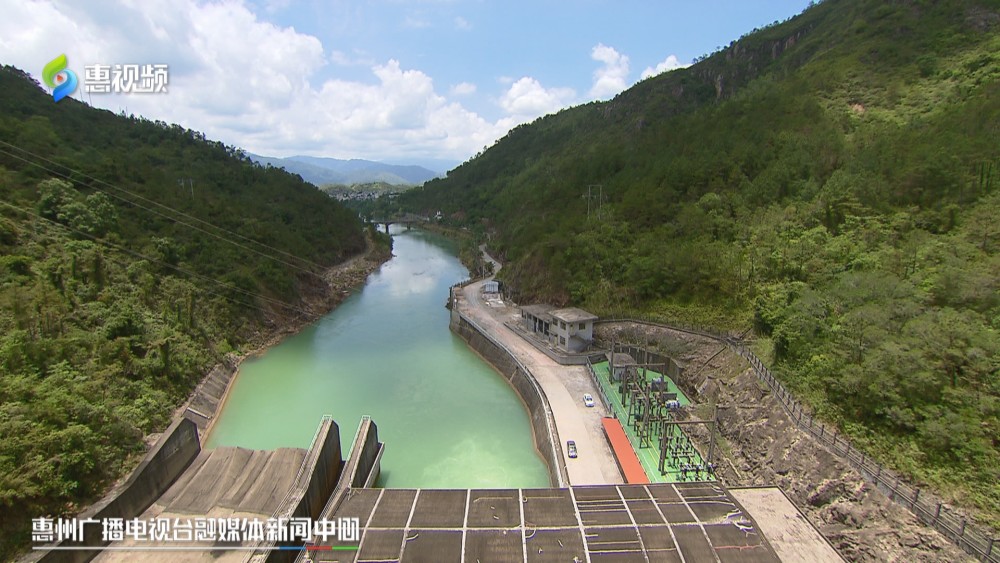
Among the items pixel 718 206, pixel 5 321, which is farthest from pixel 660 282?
pixel 5 321

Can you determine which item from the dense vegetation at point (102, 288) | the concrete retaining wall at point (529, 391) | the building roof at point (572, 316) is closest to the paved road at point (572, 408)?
the concrete retaining wall at point (529, 391)

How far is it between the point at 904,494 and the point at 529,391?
14.6 meters

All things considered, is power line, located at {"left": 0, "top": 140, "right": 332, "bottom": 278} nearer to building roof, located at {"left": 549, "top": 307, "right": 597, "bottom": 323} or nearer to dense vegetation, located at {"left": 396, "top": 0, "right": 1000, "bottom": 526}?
dense vegetation, located at {"left": 396, "top": 0, "right": 1000, "bottom": 526}

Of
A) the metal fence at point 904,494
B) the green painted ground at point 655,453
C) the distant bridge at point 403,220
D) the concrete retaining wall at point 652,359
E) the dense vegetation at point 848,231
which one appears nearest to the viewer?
the metal fence at point 904,494

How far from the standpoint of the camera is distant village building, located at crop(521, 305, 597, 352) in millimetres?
25938

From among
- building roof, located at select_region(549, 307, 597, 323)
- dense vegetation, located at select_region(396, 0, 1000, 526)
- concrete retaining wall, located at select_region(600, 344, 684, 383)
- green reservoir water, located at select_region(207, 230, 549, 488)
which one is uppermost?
dense vegetation, located at select_region(396, 0, 1000, 526)

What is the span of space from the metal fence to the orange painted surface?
559 centimetres

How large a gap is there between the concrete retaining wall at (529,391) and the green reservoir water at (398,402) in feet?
1.65

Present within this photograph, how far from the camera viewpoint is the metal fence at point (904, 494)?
31.2 ft

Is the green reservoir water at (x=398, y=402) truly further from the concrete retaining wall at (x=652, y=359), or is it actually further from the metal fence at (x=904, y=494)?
the metal fence at (x=904, y=494)

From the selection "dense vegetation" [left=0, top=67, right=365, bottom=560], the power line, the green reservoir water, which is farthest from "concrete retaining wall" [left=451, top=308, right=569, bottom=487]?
the power line

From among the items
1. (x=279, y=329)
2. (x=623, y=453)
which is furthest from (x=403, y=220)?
(x=623, y=453)

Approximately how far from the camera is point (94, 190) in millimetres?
29953

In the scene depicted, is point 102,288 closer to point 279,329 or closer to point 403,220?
point 279,329
